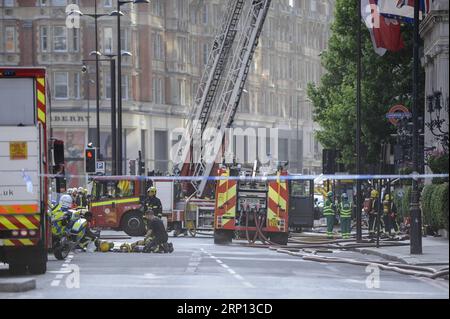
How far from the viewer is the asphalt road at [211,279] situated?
20500mm

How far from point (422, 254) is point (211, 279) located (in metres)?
10.7

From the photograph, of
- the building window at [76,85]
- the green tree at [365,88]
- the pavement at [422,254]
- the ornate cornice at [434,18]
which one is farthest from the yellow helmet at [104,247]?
Answer: the building window at [76,85]

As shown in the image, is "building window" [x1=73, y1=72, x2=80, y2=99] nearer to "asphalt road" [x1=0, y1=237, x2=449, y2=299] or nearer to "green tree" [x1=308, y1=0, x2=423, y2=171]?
"green tree" [x1=308, y1=0, x2=423, y2=171]

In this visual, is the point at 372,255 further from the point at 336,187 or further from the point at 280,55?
the point at 280,55

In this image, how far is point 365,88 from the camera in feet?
196

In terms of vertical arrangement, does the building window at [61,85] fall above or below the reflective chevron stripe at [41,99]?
above

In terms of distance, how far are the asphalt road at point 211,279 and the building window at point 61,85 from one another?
5759 cm

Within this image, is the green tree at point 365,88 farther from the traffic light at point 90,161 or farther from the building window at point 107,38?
the building window at point 107,38

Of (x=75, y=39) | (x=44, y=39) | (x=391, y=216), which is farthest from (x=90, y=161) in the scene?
(x=75, y=39)

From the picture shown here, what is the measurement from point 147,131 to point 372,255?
5787cm

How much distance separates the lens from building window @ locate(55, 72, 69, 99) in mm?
90500

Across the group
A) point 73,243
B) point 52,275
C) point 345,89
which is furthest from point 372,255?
point 345,89

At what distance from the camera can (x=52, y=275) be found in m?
25.2

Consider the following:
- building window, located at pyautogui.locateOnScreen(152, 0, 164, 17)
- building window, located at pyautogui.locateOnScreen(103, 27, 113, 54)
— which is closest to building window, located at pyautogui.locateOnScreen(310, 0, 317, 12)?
building window, located at pyautogui.locateOnScreen(152, 0, 164, 17)
